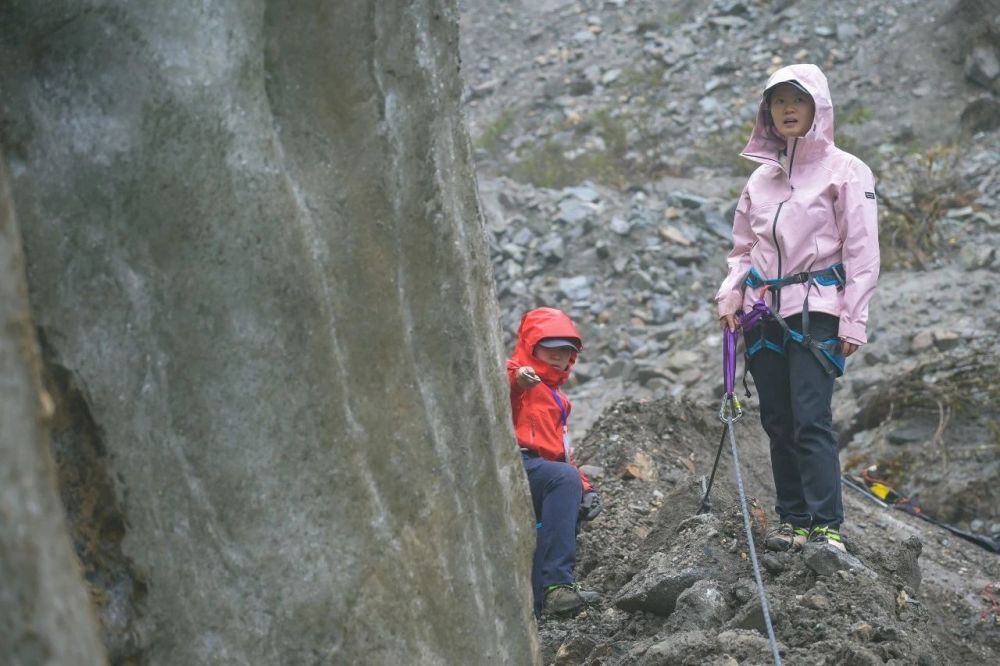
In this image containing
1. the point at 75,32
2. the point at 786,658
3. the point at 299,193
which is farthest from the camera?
the point at 786,658

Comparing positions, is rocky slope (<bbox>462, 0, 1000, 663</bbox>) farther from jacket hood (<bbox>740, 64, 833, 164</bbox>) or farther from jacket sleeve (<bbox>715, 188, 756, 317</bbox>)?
jacket hood (<bbox>740, 64, 833, 164</bbox>)

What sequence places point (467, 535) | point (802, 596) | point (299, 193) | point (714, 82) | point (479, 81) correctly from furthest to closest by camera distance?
1. point (479, 81)
2. point (714, 82)
3. point (802, 596)
4. point (467, 535)
5. point (299, 193)

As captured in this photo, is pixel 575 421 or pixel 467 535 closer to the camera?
pixel 467 535

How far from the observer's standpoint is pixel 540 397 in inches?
Answer: 194

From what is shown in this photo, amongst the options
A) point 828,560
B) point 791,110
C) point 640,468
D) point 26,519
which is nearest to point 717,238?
point 640,468

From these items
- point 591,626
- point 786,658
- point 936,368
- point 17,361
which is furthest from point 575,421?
point 17,361

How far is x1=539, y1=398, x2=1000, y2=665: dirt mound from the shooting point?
12.6 feet

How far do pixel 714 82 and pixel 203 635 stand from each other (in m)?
12.5

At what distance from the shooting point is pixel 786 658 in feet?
12.2

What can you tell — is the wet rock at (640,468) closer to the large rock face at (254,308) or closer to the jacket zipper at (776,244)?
the jacket zipper at (776,244)

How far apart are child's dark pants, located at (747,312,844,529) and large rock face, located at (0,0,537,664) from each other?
1.69 metres

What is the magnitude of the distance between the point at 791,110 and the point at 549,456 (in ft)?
5.15

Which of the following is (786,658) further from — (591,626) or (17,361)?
(17,361)

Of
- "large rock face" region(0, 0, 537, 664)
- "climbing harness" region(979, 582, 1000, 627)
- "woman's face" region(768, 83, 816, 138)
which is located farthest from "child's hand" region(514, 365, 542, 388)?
"climbing harness" region(979, 582, 1000, 627)
